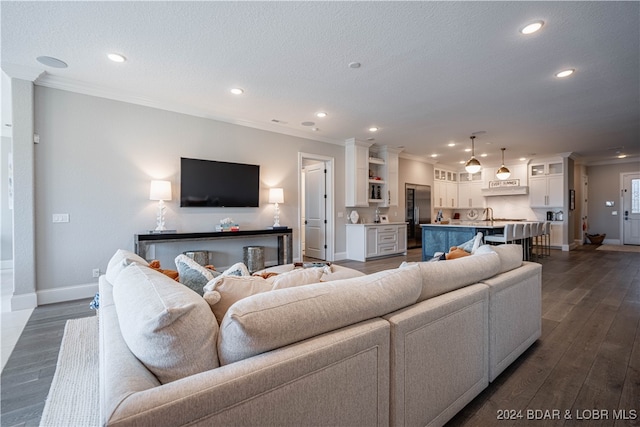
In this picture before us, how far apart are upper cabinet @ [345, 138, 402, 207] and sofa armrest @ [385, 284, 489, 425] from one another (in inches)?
201

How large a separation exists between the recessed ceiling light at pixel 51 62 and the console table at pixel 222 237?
2089 millimetres

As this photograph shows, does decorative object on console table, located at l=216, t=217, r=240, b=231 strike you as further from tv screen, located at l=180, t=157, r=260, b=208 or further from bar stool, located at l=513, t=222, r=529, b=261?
bar stool, located at l=513, t=222, r=529, b=261

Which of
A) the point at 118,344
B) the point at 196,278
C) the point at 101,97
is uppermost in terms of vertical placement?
the point at 101,97

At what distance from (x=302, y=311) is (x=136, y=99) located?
14.7 ft

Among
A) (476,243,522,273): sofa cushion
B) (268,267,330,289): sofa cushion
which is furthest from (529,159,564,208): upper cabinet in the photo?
(268,267,330,289): sofa cushion

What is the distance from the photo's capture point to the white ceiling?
7.93ft

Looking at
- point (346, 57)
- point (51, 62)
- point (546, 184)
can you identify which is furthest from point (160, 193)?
point (546, 184)

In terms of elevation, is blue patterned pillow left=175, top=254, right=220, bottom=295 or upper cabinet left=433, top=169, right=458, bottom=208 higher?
upper cabinet left=433, top=169, right=458, bottom=208

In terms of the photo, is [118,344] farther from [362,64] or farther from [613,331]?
[613,331]

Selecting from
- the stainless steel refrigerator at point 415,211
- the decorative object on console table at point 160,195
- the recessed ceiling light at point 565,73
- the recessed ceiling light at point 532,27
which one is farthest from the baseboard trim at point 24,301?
the stainless steel refrigerator at point 415,211

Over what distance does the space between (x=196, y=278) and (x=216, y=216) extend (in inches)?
143

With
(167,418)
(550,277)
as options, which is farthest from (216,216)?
(550,277)

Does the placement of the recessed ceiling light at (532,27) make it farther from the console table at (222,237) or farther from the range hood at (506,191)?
the range hood at (506,191)

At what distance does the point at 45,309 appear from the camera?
3.46m
